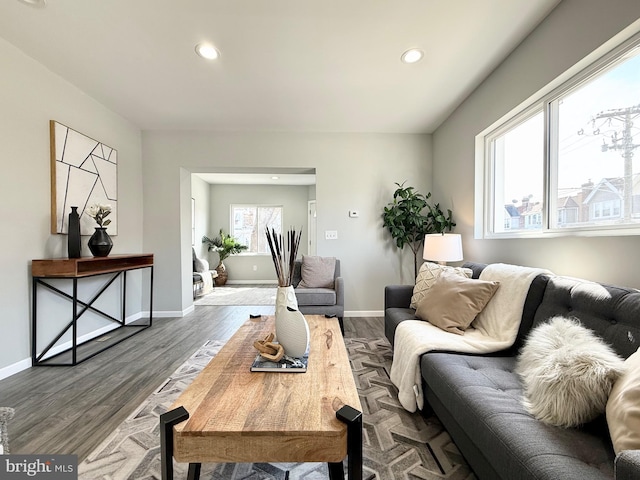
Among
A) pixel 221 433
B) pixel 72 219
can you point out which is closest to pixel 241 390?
pixel 221 433

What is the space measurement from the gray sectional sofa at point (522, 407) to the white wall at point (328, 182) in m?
2.30

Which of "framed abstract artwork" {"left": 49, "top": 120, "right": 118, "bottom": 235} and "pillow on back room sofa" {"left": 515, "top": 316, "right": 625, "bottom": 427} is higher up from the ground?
"framed abstract artwork" {"left": 49, "top": 120, "right": 118, "bottom": 235}

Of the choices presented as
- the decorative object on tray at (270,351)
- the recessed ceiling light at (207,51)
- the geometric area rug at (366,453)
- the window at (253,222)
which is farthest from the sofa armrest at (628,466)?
the window at (253,222)

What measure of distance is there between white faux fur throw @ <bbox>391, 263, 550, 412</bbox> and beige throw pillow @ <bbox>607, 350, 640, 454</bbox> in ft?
2.37

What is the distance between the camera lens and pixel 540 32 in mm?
1876

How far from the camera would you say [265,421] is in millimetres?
883

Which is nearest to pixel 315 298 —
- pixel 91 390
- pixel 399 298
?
pixel 399 298

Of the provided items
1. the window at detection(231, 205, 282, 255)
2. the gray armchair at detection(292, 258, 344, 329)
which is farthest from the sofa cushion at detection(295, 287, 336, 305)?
the window at detection(231, 205, 282, 255)

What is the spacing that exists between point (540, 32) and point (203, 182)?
6.29 meters

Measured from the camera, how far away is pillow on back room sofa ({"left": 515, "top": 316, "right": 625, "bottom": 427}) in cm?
86

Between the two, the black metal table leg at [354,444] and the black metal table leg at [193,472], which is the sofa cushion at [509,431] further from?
the black metal table leg at [193,472]

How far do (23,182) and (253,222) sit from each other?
486 centimetres

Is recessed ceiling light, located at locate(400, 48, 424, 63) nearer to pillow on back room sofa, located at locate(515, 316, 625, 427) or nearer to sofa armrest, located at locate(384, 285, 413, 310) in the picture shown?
sofa armrest, located at locate(384, 285, 413, 310)

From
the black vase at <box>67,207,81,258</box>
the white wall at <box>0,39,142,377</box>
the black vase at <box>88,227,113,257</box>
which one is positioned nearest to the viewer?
the white wall at <box>0,39,142,377</box>
